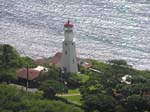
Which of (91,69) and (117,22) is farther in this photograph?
(117,22)

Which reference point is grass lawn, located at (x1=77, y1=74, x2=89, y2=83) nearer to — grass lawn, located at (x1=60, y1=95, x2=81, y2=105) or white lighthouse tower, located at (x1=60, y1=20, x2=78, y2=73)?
white lighthouse tower, located at (x1=60, y1=20, x2=78, y2=73)

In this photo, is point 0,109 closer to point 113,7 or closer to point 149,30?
point 149,30

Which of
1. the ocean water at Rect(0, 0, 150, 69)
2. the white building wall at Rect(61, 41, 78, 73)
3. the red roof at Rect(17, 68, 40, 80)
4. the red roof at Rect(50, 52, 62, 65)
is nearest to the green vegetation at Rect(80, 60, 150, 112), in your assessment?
the white building wall at Rect(61, 41, 78, 73)

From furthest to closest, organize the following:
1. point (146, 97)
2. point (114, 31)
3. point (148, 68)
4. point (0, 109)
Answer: point (114, 31), point (148, 68), point (146, 97), point (0, 109)

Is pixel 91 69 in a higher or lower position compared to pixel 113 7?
lower

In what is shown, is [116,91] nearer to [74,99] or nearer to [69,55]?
[74,99]

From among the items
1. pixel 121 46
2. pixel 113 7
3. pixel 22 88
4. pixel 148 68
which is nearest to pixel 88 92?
pixel 22 88
